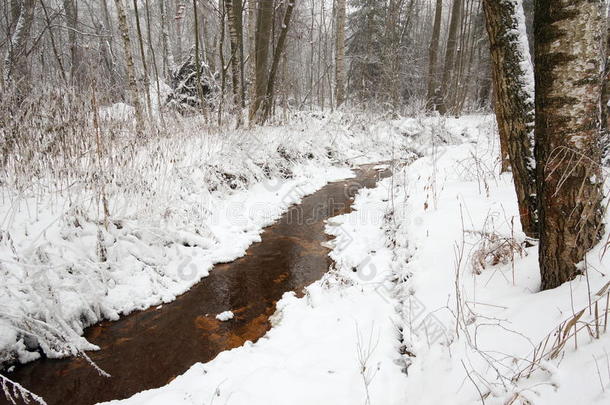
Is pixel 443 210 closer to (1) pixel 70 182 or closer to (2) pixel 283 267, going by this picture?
(2) pixel 283 267

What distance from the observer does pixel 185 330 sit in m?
3.06

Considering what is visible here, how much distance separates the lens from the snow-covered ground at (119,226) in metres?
2.74

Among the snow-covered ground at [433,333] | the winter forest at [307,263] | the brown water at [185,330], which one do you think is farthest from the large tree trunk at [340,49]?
the snow-covered ground at [433,333]

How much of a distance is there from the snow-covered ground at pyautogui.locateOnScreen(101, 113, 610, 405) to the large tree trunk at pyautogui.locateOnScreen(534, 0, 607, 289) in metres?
0.22

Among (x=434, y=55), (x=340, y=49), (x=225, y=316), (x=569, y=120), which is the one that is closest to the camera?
(x=569, y=120)

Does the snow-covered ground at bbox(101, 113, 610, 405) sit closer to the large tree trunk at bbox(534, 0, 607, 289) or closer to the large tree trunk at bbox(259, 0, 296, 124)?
the large tree trunk at bbox(534, 0, 607, 289)

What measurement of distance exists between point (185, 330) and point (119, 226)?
1580 millimetres

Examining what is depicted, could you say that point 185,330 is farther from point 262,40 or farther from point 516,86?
point 262,40

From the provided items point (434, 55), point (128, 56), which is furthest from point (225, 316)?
point (434, 55)

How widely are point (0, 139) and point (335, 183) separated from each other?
5.76m

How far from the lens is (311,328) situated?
2910 millimetres

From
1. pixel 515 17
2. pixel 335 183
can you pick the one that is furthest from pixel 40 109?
pixel 335 183

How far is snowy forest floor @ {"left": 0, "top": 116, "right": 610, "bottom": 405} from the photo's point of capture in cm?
158

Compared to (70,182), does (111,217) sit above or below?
below
